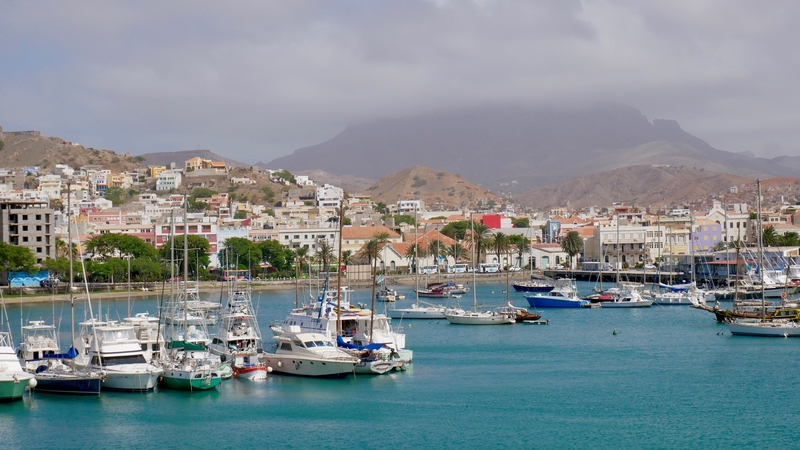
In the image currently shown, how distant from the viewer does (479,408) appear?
→ 31328 millimetres

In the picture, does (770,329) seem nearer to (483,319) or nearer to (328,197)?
(483,319)

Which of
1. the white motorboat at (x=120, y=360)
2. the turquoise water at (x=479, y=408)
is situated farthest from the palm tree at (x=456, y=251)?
the white motorboat at (x=120, y=360)

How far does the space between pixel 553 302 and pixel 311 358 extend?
35344 millimetres

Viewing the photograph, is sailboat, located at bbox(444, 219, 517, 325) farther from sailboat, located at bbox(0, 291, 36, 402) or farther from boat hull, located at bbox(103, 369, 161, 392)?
sailboat, located at bbox(0, 291, 36, 402)

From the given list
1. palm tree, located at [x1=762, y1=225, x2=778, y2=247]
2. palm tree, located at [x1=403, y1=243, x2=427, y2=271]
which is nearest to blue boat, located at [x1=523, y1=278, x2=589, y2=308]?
palm tree, located at [x1=403, y1=243, x2=427, y2=271]

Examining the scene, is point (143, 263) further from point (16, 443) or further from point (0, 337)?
point (16, 443)

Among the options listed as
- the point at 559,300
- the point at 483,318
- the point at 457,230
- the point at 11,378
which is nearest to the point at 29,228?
the point at 559,300

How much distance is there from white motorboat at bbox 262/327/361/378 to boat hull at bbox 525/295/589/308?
3393 centimetres

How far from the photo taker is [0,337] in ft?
110

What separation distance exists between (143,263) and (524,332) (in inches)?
1750

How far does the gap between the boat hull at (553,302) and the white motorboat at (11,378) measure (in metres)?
42.3

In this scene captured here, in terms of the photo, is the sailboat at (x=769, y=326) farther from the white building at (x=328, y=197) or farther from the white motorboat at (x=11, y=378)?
the white building at (x=328, y=197)

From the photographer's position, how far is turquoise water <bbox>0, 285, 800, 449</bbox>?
27.7 meters

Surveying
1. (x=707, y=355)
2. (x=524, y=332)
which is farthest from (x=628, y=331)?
(x=707, y=355)
